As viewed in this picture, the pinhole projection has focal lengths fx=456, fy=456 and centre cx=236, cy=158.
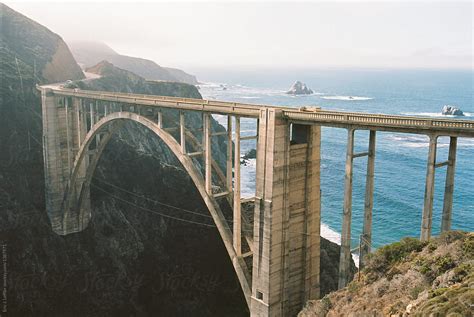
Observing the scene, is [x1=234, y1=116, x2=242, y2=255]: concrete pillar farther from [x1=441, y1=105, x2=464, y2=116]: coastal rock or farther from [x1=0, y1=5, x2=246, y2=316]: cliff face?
[x1=441, y1=105, x2=464, y2=116]: coastal rock

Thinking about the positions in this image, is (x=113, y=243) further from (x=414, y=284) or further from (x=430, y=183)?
(x=430, y=183)

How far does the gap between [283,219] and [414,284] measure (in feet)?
28.4

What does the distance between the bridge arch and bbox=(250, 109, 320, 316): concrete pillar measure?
205 cm

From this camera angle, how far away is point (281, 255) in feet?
79.2

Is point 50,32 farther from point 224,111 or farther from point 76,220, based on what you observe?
point 224,111

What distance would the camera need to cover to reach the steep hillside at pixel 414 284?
13.1m

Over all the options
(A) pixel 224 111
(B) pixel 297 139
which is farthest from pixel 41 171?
(B) pixel 297 139

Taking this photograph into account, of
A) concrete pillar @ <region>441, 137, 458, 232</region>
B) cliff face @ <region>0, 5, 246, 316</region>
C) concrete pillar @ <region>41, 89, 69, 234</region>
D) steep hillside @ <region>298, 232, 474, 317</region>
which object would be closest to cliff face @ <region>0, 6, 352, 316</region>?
cliff face @ <region>0, 5, 246, 316</region>

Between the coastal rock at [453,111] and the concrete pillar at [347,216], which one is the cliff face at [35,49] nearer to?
the concrete pillar at [347,216]

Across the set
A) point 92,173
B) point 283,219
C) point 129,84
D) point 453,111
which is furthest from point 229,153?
point 453,111

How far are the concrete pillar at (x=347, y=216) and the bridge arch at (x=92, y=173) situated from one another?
263 inches

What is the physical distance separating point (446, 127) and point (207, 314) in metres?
29.0

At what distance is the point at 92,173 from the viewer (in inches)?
1718

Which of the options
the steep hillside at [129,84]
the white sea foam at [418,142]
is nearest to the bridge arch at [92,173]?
the steep hillside at [129,84]
